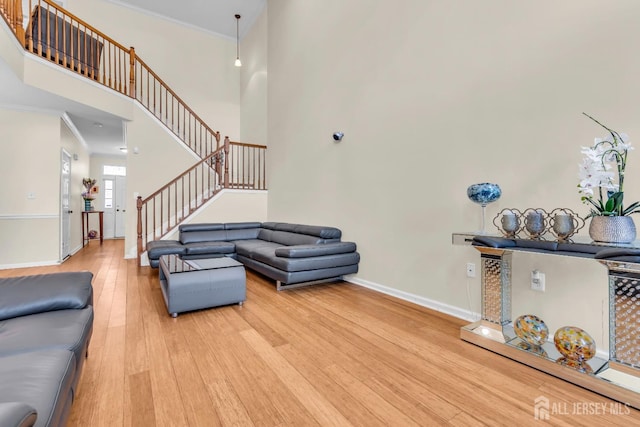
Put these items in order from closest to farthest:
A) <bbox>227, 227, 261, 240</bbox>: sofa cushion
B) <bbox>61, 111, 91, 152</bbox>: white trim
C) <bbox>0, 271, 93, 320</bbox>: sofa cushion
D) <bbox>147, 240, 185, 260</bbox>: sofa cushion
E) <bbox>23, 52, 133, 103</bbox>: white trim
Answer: <bbox>0, 271, 93, 320</bbox>: sofa cushion
<bbox>23, 52, 133, 103</bbox>: white trim
<bbox>147, 240, 185, 260</bbox>: sofa cushion
<bbox>61, 111, 91, 152</bbox>: white trim
<bbox>227, 227, 261, 240</bbox>: sofa cushion

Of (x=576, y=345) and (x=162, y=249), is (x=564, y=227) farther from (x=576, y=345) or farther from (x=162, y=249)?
(x=162, y=249)

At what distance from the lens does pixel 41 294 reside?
5.46ft

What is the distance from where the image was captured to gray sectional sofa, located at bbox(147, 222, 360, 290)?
358 cm

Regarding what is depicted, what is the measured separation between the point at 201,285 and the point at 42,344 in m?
1.58

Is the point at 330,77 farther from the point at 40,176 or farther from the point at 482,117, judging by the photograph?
the point at 40,176

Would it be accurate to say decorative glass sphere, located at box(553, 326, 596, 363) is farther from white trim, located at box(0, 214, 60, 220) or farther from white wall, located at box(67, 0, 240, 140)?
white wall, located at box(67, 0, 240, 140)

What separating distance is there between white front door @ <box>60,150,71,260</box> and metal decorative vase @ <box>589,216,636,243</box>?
24.1 feet

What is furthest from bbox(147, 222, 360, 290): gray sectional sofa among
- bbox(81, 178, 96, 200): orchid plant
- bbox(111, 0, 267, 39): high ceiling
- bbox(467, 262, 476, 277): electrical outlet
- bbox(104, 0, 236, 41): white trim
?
bbox(104, 0, 236, 41): white trim

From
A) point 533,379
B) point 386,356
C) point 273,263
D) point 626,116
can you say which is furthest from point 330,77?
point 533,379

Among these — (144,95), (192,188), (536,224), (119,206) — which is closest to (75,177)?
(144,95)

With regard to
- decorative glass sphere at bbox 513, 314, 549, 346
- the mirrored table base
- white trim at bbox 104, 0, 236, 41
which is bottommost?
the mirrored table base

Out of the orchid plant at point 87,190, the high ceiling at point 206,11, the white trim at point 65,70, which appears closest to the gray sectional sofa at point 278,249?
the white trim at point 65,70

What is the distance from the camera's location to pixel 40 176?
5.08 metres

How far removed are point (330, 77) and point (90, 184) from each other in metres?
7.57
